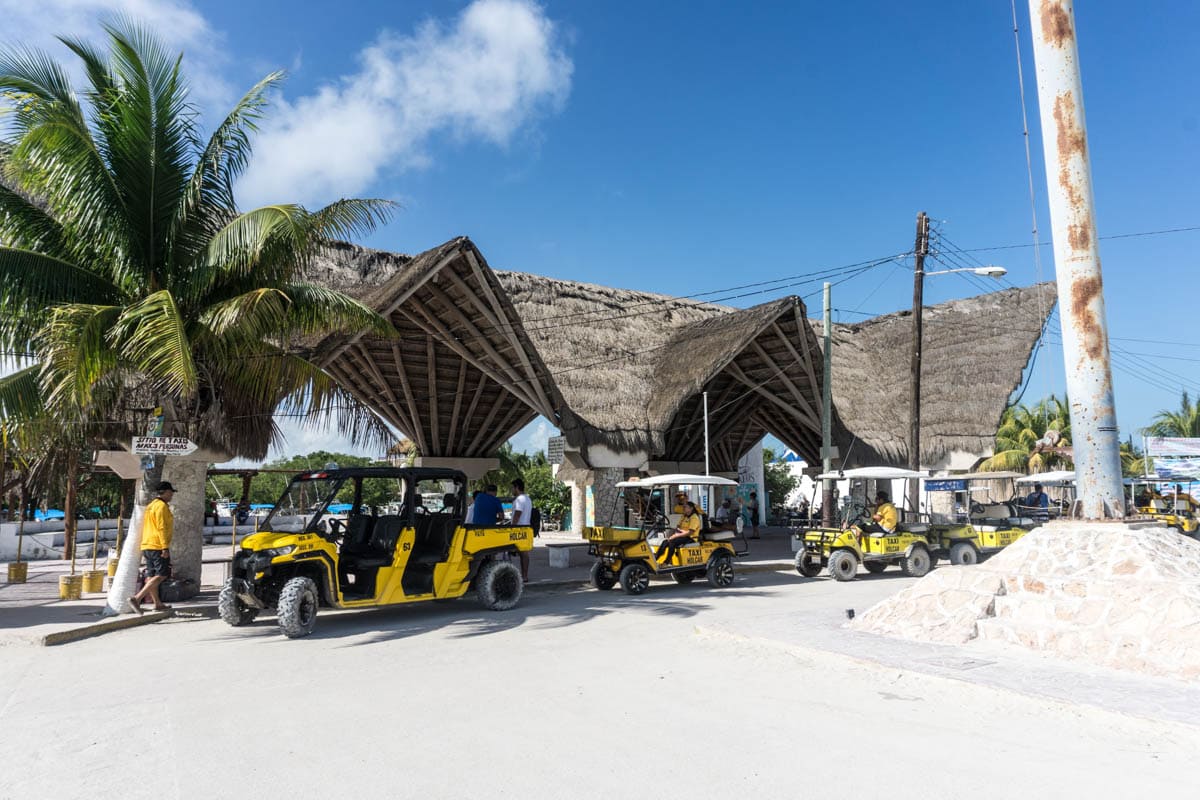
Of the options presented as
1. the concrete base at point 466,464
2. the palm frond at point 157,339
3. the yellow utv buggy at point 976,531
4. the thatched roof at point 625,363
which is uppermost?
the thatched roof at point 625,363

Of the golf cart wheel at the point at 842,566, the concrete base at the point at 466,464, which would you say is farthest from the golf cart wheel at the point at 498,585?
the concrete base at the point at 466,464

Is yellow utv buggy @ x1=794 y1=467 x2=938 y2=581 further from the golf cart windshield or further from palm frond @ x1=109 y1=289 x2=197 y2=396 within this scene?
palm frond @ x1=109 y1=289 x2=197 y2=396

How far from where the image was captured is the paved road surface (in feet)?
14.5

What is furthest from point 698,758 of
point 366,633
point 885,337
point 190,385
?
point 885,337

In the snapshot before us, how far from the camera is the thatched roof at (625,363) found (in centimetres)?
1816

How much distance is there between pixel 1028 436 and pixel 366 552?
1505 inches

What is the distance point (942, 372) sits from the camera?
87.2ft

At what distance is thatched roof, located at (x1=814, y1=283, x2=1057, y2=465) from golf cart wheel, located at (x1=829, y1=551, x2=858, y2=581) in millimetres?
8001

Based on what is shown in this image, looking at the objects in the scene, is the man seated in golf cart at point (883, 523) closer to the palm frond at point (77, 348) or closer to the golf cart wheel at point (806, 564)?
the golf cart wheel at point (806, 564)

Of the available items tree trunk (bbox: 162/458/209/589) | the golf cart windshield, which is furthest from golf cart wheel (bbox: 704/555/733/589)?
tree trunk (bbox: 162/458/209/589)

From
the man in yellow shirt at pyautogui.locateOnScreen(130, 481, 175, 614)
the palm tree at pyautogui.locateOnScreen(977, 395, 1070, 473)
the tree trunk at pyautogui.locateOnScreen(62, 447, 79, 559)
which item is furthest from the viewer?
the palm tree at pyautogui.locateOnScreen(977, 395, 1070, 473)

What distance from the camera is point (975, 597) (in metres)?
8.65

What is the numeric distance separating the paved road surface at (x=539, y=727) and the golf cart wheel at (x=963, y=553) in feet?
30.9

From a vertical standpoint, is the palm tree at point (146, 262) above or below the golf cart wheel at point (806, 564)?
above
